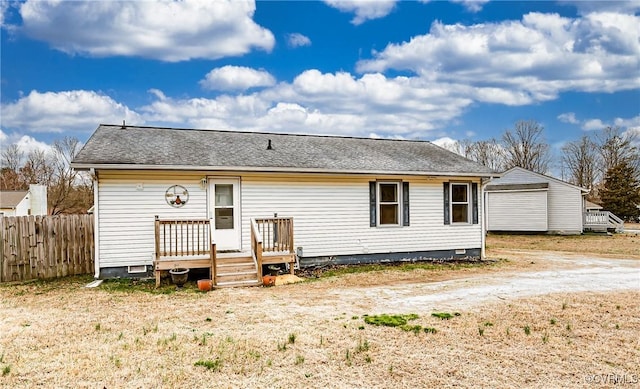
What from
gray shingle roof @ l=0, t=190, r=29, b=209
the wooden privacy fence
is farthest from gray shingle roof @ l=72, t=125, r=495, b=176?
gray shingle roof @ l=0, t=190, r=29, b=209

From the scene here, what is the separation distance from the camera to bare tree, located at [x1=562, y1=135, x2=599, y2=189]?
43875mm

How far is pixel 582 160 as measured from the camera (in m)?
44.6

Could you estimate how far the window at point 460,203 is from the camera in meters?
12.9

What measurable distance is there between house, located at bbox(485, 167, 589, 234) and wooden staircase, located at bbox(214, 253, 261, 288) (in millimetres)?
18085

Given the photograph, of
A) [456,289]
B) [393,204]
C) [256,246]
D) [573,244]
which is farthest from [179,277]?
[573,244]

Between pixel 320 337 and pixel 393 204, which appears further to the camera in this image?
pixel 393 204

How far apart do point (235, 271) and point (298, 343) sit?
14.5 ft

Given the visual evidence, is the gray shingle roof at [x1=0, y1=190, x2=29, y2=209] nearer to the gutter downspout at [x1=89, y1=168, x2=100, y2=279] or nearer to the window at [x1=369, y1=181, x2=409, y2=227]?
the gutter downspout at [x1=89, y1=168, x2=100, y2=279]

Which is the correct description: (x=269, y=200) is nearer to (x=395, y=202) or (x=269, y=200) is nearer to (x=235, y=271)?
(x=235, y=271)

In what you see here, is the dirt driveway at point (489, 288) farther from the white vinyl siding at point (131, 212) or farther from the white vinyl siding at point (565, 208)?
the white vinyl siding at point (565, 208)

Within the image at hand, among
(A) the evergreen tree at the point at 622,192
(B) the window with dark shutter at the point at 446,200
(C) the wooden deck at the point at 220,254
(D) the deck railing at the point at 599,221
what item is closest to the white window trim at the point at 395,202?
(B) the window with dark shutter at the point at 446,200

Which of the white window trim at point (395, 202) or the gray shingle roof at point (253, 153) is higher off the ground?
the gray shingle roof at point (253, 153)

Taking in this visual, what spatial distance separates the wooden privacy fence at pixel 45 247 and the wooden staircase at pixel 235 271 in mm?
3514

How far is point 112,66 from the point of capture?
2117 centimetres
